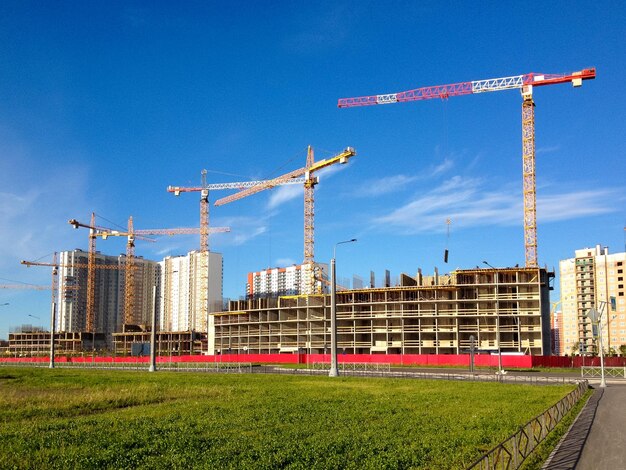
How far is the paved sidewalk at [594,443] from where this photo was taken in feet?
62.5

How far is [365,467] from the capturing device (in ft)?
58.8

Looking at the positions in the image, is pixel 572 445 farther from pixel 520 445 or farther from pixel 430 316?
pixel 430 316

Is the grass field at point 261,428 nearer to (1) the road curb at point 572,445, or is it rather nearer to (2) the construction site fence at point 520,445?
(2) the construction site fence at point 520,445

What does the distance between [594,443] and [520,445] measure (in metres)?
4.69

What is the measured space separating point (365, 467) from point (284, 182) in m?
173

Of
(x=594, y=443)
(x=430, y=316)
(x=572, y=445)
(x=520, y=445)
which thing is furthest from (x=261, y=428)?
(x=430, y=316)

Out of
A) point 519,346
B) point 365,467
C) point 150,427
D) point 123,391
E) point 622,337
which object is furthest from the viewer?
point 622,337

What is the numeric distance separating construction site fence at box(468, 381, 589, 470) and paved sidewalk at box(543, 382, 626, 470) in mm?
714

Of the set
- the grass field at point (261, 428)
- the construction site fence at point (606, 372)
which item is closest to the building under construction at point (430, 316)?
the construction site fence at point (606, 372)

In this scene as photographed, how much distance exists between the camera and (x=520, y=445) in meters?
19.9

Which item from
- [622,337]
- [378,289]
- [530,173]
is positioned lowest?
[622,337]

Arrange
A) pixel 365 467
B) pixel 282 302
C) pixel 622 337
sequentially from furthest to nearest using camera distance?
pixel 622 337, pixel 282 302, pixel 365 467

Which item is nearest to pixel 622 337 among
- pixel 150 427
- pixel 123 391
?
pixel 123 391

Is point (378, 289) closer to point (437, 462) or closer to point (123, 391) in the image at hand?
point (123, 391)
